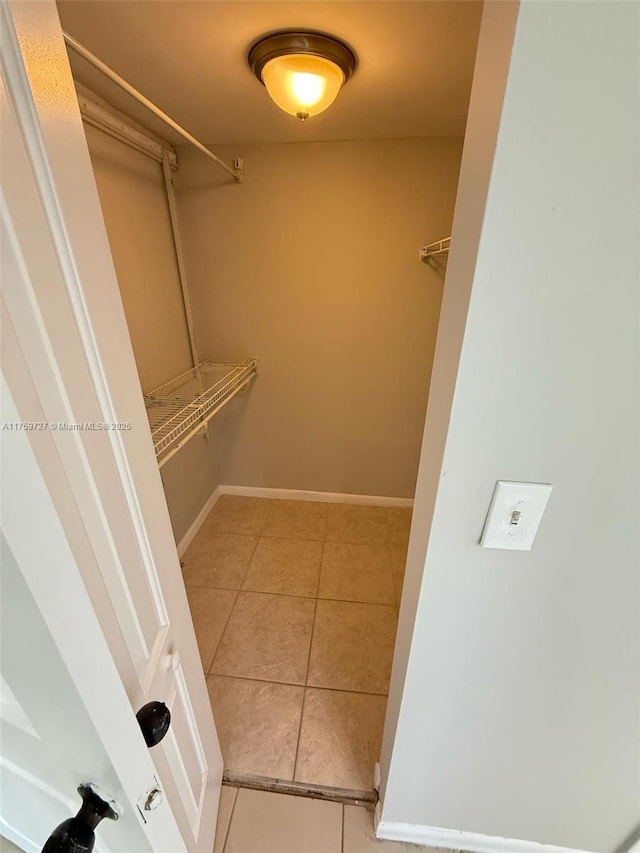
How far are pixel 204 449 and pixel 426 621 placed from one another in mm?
1888

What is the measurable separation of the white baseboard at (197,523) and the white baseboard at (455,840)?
1.45 metres

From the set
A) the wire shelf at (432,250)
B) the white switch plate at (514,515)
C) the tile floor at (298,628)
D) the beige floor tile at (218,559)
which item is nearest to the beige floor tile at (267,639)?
the tile floor at (298,628)

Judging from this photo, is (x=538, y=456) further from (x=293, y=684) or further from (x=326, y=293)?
(x=326, y=293)

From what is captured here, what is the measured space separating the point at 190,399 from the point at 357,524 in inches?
50.5

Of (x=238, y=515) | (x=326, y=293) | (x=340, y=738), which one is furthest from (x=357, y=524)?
(x=326, y=293)

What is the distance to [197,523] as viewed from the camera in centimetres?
226

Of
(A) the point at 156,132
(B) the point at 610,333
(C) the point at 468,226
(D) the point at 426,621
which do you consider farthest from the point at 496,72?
(A) the point at 156,132

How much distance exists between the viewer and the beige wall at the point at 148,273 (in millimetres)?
1452

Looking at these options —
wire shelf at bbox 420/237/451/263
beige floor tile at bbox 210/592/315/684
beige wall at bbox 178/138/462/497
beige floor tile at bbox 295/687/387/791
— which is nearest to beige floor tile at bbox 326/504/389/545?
beige wall at bbox 178/138/462/497

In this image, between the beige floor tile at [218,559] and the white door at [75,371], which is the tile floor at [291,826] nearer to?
the white door at [75,371]

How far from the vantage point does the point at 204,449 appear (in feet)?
7.64

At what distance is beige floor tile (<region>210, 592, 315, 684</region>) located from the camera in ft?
4.85

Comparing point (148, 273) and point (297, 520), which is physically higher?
point (148, 273)

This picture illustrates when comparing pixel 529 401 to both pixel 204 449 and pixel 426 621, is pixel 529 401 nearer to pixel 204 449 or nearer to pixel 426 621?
pixel 426 621
